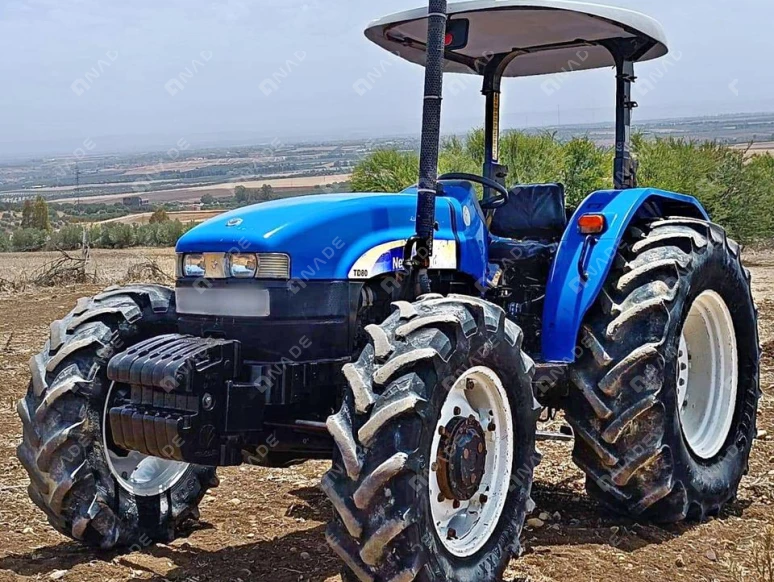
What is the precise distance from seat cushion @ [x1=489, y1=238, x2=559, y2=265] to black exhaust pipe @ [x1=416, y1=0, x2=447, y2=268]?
128cm

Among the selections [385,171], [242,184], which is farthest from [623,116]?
[242,184]

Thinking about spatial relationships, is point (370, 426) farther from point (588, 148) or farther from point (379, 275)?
point (588, 148)

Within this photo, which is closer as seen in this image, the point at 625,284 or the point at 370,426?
the point at 370,426

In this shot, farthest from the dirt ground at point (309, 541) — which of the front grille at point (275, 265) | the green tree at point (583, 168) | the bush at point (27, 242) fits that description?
the bush at point (27, 242)

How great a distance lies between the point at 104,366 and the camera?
4656 millimetres

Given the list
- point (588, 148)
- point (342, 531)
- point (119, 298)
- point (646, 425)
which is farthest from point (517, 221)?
point (588, 148)

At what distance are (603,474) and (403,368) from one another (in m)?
1.71

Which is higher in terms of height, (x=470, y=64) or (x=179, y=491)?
(x=470, y=64)

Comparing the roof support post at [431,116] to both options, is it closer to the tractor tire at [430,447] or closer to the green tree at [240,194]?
the tractor tire at [430,447]

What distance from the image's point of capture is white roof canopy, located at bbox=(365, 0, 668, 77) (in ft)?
16.6

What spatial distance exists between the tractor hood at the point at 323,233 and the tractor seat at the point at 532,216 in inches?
50.8

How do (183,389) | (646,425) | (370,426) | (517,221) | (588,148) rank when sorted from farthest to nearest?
1. (588,148)
2. (517,221)
3. (646,425)
4. (183,389)
5. (370,426)

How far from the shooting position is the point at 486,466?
4.23 metres

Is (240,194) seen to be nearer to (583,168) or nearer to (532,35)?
(583,168)
